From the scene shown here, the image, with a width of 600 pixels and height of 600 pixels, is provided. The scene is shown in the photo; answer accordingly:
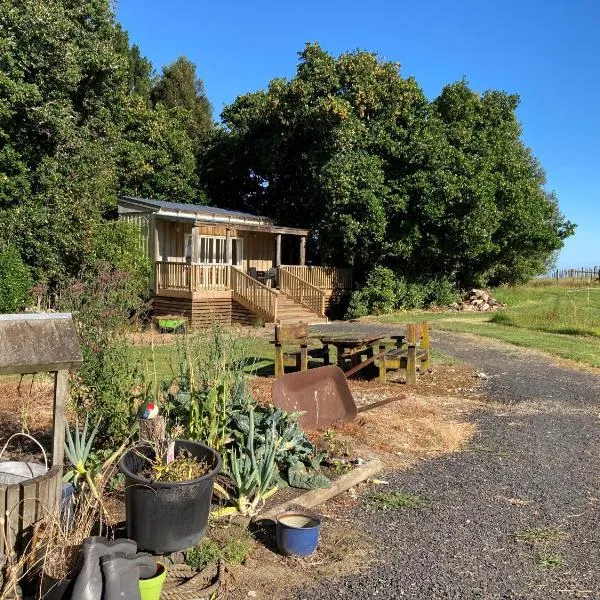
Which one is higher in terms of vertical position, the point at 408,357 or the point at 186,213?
the point at 186,213

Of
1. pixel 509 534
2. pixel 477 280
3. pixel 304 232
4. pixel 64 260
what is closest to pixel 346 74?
pixel 304 232

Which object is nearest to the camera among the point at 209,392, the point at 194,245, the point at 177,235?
the point at 209,392

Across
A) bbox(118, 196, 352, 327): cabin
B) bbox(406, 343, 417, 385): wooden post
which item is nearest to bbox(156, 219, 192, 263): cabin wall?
bbox(118, 196, 352, 327): cabin

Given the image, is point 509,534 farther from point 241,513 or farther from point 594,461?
point 594,461

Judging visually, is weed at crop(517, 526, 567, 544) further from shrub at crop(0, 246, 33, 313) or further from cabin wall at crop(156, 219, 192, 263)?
cabin wall at crop(156, 219, 192, 263)

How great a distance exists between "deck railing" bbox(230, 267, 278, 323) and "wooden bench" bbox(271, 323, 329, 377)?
856 centimetres

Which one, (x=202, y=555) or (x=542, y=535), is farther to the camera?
(x=542, y=535)

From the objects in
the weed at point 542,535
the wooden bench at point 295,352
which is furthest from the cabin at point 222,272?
the weed at point 542,535

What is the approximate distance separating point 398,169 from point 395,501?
2160 centimetres

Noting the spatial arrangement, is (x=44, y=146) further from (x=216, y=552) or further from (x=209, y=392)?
(x=216, y=552)

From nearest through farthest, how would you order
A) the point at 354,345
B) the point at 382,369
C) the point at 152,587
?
1. the point at 152,587
2. the point at 382,369
3. the point at 354,345

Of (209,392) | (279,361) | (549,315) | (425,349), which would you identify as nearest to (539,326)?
(549,315)

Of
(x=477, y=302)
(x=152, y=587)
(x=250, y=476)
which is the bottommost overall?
(x=152, y=587)

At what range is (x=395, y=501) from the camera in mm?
5246
